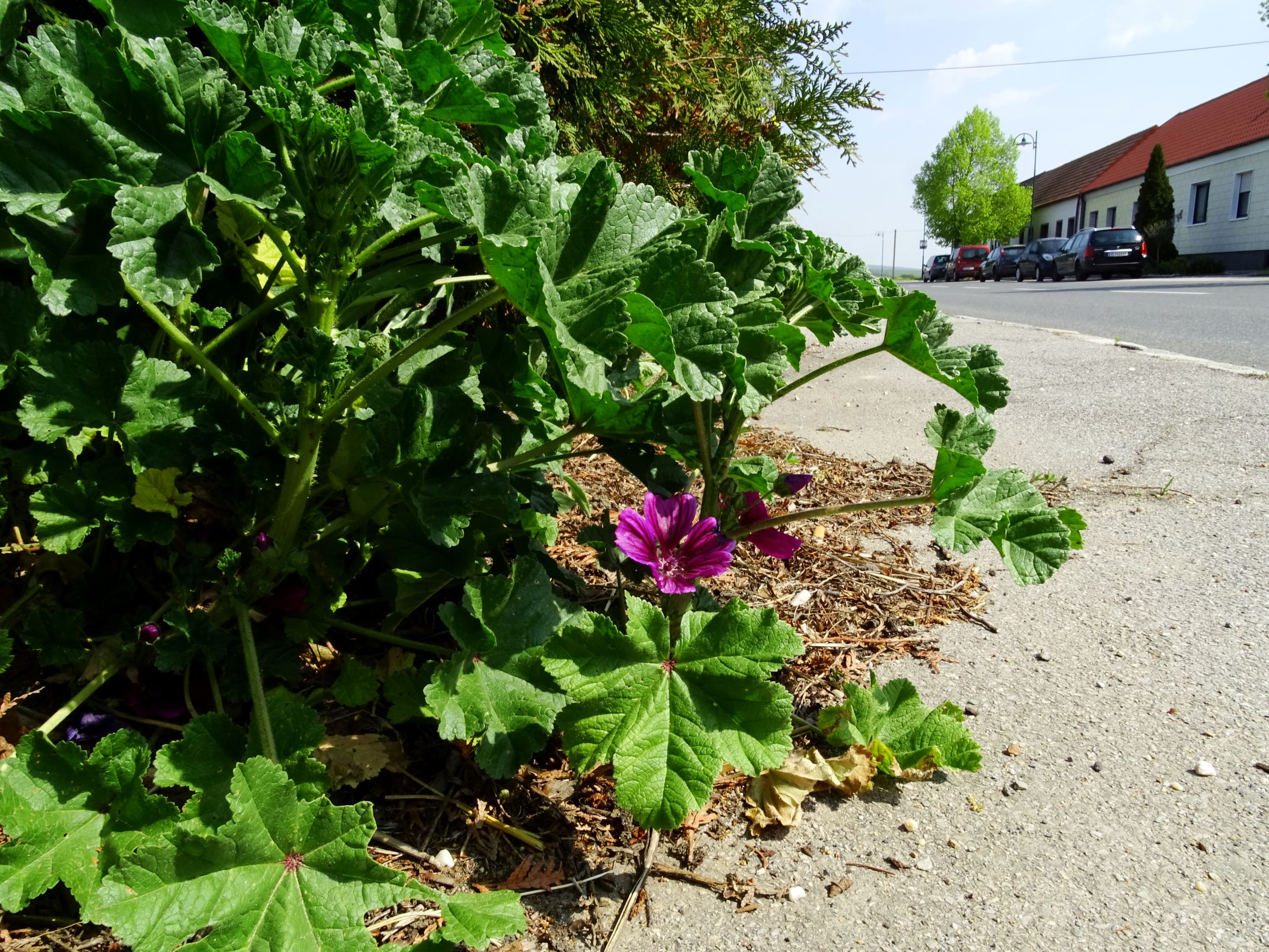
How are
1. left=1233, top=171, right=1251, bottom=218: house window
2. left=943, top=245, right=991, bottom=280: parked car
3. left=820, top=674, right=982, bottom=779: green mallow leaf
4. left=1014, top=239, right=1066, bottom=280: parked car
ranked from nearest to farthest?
left=820, top=674, right=982, bottom=779: green mallow leaf < left=1014, top=239, right=1066, bottom=280: parked car < left=1233, top=171, right=1251, bottom=218: house window < left=943, top=245, right=991, bottom=280: parked car

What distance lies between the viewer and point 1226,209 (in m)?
33.6

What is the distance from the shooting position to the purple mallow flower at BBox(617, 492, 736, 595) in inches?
60.8

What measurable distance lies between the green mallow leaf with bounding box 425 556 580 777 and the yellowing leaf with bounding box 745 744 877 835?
0.41 metres

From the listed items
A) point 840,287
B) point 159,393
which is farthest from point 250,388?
point 840,287

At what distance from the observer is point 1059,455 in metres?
3.68

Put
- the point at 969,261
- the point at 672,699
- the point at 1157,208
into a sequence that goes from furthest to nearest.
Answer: the point at 969,261, the point at 1157,208, the point at 672,699

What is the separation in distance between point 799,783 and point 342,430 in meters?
1.01

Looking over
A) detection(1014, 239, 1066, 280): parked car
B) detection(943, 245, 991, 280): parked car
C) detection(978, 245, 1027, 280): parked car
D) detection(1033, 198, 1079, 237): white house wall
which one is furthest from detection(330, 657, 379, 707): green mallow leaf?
detection(1033, 198, 1079, 237): white house wall

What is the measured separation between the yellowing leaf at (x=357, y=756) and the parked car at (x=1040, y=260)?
34.4 m

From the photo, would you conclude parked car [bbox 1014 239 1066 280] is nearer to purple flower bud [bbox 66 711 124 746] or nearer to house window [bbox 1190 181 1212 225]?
house window [bbox 1190 181 1212 225]

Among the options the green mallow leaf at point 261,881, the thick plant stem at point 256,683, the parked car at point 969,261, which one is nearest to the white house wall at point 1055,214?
the parked car at point 969,261

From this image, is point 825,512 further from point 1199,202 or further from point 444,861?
point 1199,202

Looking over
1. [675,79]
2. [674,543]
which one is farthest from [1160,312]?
[674,543]

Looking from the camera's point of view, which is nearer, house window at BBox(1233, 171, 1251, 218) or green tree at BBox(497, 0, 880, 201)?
green tree at BBox(497, 0, 880, 201)
